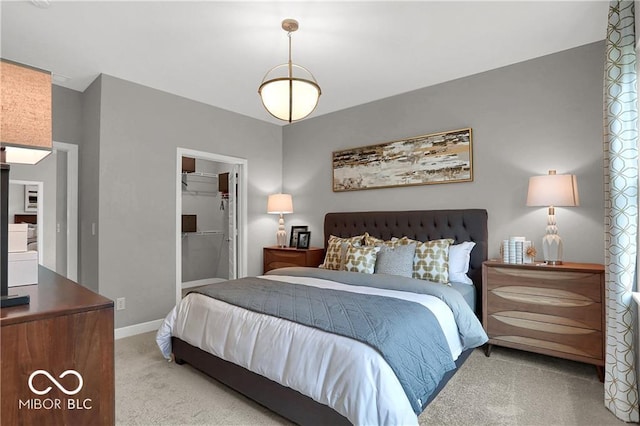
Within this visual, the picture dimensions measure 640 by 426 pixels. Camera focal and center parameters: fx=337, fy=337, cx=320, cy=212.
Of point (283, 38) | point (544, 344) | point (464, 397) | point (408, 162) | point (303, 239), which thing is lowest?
point (464, 397)

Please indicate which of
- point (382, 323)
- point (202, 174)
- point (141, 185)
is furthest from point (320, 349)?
point (202, 174)

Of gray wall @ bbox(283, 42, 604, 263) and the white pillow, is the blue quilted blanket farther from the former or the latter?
gray wall @ bbox(283, 42, 604, 263)

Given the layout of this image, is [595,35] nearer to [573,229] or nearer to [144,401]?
[573,229]

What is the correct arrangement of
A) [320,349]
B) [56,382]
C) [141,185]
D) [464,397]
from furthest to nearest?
[141,185] < [464,397] < [320,349] < [56,382]

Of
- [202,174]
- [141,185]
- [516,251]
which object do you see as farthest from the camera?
[202,174]

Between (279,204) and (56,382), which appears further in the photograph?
(279,204)

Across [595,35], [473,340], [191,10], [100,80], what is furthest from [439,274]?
[100,80]

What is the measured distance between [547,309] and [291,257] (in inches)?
112

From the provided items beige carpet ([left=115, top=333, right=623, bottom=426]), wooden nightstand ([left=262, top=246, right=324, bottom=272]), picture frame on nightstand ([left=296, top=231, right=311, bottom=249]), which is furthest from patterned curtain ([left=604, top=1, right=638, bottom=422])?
picture frame on nightstand ([left=296, top=231, right=311, bottom=249])

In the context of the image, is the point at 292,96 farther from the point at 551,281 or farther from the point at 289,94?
the point at 551,281

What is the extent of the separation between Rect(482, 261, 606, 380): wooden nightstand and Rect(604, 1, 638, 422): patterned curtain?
0.34 metres

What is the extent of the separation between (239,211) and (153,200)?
1279 mm

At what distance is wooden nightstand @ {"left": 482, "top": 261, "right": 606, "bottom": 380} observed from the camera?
8.21ft

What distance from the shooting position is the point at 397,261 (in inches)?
122
